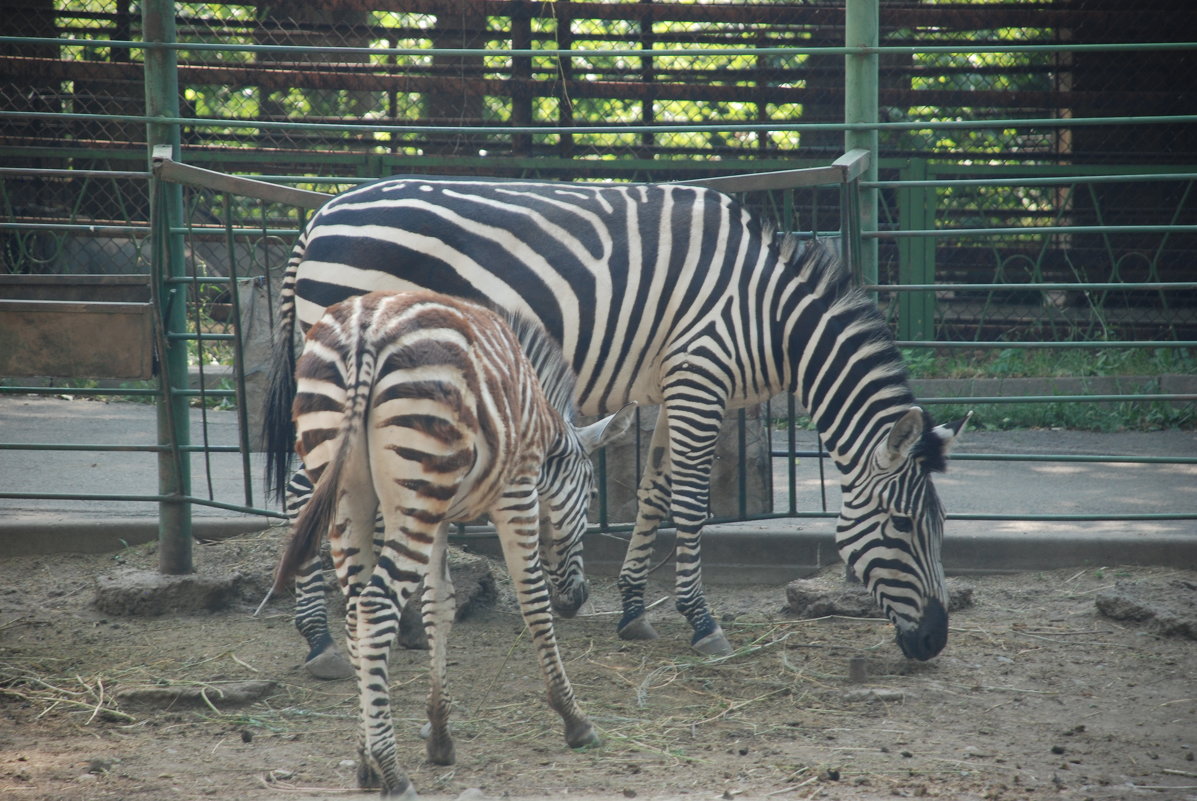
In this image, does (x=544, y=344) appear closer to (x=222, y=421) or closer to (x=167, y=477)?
(x=167, y=477)

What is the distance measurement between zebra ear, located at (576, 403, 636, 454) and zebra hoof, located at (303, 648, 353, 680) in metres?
1.28

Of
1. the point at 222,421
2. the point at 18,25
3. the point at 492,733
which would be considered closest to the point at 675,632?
the point at 492,733

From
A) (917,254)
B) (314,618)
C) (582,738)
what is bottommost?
(582,738)

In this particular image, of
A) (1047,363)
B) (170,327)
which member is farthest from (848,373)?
(1047,363)

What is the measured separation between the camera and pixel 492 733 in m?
3.54

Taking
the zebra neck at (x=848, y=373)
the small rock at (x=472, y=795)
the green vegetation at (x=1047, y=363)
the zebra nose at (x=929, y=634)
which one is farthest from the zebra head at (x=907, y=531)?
the green vegetation at (x=1047, y=363)

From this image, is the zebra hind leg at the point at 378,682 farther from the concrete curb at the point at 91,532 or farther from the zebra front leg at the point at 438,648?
the concrete curb at the point at 91,532

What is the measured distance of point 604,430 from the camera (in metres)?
4.21

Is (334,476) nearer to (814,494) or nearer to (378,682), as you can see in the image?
(378,682)

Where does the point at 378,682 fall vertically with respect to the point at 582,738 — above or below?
above

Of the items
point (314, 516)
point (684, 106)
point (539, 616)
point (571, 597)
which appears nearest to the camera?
point (314, 516)

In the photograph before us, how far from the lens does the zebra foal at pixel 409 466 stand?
2.94 metres

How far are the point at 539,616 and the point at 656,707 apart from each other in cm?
70

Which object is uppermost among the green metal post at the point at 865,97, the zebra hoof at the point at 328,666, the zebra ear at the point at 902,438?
the green metal post at the point at 865,97
